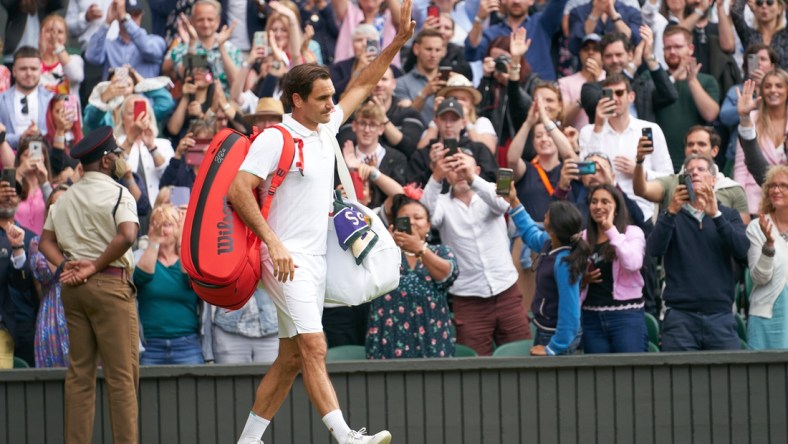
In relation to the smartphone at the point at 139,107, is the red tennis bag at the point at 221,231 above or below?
below

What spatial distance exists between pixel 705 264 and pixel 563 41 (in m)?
4.68

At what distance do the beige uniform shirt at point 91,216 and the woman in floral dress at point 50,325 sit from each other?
1026mm

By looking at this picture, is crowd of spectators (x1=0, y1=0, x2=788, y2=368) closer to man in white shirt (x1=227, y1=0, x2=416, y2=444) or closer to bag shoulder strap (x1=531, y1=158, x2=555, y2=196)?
bag shoulder strap (x1=531, y1=158, x2=555, y2=196)

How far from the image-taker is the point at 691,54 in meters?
12.5

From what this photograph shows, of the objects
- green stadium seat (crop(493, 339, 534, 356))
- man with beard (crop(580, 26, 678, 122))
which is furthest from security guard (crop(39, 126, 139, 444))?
man with beard (crop(580, 26, 678, 122))

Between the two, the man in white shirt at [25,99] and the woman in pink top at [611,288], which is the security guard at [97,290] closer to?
the woman in pink top at [611,288]

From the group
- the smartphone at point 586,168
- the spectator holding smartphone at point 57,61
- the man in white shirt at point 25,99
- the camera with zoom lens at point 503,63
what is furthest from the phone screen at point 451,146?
the spectator holding smartphone at point 57,61

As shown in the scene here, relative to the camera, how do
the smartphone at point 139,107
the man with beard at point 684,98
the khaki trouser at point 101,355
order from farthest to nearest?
1. the man with beard at point 684,98
2. the smartphone at point 139,107
3. the khaki trouser at point 101,355

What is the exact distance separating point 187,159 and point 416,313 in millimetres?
3072

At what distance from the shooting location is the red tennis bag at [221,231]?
23.2 ft

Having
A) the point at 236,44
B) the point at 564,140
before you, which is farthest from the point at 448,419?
the point at 236,44

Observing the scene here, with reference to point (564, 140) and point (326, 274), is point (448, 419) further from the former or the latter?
point (564, 140)

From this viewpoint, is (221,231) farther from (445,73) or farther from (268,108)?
(445,73)

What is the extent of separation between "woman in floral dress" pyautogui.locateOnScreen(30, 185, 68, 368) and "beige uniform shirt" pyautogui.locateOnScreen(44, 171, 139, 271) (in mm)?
1026
